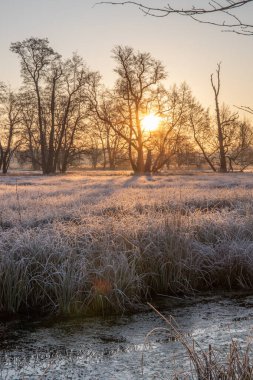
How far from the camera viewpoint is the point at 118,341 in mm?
4508

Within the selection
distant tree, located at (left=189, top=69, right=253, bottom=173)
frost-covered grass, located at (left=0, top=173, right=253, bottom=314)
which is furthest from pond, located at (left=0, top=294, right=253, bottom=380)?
distant tree, located at (left=189, top=69, right=253, bottom=173)

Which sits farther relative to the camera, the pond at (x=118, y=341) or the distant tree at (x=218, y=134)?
the distant tree at (x=218, y=134)

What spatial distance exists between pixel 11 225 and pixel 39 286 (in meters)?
3.29

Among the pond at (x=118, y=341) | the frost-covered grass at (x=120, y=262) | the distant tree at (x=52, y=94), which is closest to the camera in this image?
the pond at (x=118, y=341)

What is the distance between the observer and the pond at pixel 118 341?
377cm

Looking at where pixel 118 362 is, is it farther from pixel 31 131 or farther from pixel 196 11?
pixel 31 131

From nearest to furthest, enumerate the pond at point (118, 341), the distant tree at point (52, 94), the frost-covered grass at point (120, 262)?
the pond at point (118, 341)
the frost-covered grass at point (120, 262)
the distant tree at point (52, 94)

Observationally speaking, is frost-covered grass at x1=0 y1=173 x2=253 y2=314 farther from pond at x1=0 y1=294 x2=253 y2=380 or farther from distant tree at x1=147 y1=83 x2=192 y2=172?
distant tree at x1=147 y1=83 x2=192 y2=172

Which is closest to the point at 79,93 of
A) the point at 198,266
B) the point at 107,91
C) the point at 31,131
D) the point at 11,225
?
the point at 107,91

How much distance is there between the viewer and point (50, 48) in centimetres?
3747

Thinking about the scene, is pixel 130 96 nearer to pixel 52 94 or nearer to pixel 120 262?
pixel 52 94

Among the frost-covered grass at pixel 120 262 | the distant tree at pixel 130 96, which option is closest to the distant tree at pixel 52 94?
the distant tree at pixel 130 96

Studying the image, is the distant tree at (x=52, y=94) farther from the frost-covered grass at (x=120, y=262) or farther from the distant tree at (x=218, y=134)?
the frost-covered grass at (x=120, y=262)

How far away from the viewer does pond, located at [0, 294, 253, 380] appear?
3.77m
